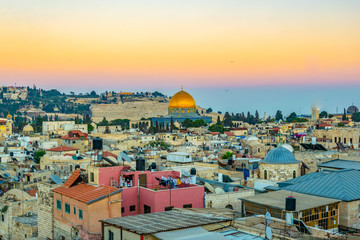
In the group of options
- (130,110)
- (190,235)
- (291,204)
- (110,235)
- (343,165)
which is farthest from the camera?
(130,110)

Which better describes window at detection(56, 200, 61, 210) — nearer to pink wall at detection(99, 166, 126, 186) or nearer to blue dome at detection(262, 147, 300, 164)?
pink wall at detection(99, 166, 126, 186)

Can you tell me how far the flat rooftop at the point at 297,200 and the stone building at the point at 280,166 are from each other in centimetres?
540

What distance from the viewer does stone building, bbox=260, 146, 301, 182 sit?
1993 centimetres

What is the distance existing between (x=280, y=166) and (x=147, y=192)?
28.5 feet

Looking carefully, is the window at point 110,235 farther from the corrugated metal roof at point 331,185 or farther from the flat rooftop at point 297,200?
the corrugated metal roof at point 331,185

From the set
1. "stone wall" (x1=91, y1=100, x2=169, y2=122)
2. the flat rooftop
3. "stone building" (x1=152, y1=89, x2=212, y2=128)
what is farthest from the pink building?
"stone wall" (x1=91, y1=100, x2=169, y2=122)

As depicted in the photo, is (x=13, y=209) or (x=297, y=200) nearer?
(x=297, y=200)

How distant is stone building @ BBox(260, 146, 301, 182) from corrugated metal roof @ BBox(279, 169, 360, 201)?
3.19 metres

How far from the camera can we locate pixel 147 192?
1291 centimetres

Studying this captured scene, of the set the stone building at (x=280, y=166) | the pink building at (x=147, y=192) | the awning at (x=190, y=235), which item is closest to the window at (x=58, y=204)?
the pink building at (x=147, y=192)

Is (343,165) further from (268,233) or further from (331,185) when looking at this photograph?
(268,233)

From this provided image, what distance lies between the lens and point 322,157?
80.9 ft

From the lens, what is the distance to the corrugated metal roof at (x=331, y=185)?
14.3m

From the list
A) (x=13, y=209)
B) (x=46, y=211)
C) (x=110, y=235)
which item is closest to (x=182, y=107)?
(x=13, y=209)
